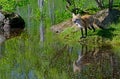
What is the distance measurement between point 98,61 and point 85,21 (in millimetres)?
8982

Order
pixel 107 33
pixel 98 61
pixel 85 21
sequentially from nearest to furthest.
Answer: pixel 98 61 < pixel 107 33 < pixel 85 21

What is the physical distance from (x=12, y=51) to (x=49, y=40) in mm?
4360

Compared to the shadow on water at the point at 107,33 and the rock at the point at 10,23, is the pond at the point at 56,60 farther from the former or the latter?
the rock at the point at 10,23

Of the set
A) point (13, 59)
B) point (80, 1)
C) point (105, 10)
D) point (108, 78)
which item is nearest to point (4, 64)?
point (13, 59)

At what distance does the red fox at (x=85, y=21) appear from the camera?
34062 mm

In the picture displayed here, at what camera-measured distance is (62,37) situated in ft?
120

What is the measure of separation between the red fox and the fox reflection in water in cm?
287

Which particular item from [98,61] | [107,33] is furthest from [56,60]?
[107,33]

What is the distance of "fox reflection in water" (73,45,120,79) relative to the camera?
2319 centimetres

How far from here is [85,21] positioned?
3491cm

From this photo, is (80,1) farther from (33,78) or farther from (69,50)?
(33,78)

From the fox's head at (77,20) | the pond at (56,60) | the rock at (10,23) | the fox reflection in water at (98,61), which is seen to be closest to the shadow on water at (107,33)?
the pond at (56,60)

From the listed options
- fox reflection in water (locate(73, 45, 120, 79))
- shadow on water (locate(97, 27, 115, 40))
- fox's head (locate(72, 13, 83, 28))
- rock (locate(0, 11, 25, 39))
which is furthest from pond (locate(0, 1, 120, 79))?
rock (locate(0, 11, 25, 39))

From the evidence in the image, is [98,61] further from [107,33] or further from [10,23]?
[10,23]
